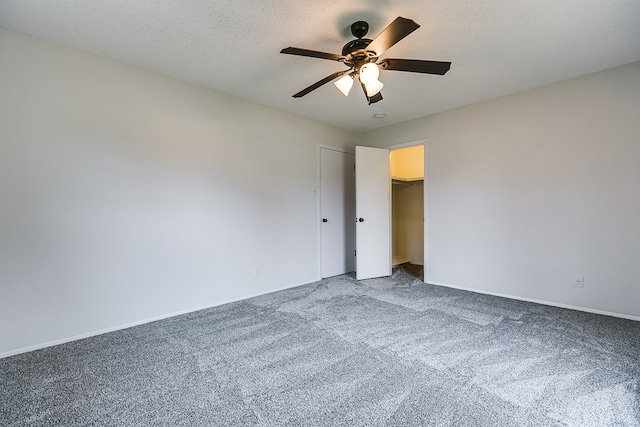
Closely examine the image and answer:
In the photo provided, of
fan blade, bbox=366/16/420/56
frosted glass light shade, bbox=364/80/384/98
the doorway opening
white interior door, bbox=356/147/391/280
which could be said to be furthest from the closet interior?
fan blade, bbox=366/16/420/56

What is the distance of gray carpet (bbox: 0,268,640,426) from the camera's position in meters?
1.53

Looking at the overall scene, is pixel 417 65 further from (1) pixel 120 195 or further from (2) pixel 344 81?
(1) pixel 120 195

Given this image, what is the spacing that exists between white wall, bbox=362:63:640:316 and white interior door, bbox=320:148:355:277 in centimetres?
130

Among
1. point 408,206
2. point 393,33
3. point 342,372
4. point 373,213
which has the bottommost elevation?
point 342,372

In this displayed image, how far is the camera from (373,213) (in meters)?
4.53

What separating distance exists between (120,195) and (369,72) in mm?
2425

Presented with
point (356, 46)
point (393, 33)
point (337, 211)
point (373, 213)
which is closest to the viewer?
point (393, 33)

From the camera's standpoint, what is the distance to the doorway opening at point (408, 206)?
556 centimetres

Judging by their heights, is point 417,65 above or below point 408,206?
above

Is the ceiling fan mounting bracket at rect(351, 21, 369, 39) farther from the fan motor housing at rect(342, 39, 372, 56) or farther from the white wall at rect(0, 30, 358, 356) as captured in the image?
the white wall at rect(0, 30, 358, 356)

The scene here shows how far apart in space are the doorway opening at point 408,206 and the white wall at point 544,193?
1.45 meters

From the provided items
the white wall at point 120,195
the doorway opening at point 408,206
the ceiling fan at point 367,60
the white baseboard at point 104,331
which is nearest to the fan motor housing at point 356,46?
the ceiling fan at point 367,60

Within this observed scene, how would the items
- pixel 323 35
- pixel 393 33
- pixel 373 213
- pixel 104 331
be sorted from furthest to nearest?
pixel 373 213 < pixel 104 331 < pixel 323 35 < pixel 393 33

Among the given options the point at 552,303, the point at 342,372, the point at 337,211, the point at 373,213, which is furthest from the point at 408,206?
the point at 342,372
